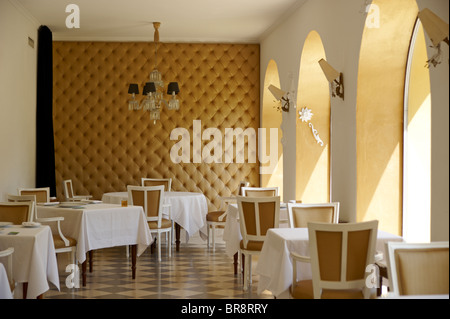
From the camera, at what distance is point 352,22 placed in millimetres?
5551

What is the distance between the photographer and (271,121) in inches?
393

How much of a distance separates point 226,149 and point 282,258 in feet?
19.9

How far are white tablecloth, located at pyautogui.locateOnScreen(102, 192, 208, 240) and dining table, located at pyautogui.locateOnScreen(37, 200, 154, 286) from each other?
1.54 metres

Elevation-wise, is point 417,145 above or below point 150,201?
above

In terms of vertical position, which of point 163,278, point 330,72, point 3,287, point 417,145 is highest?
point 330,72

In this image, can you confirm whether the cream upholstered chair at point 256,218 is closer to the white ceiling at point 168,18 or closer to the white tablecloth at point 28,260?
the white tablecloth at point 28,260

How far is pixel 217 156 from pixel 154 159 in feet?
3.78

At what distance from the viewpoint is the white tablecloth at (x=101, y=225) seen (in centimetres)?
577

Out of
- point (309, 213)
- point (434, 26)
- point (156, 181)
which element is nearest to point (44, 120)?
point (156, 181)

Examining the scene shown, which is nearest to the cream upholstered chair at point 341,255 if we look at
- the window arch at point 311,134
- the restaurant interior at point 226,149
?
the restaurant interior at point 226,149

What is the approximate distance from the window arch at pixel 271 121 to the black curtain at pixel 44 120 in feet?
12.2

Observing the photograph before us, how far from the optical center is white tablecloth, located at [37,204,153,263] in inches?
227

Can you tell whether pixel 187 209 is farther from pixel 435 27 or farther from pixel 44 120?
pixel 435 27
